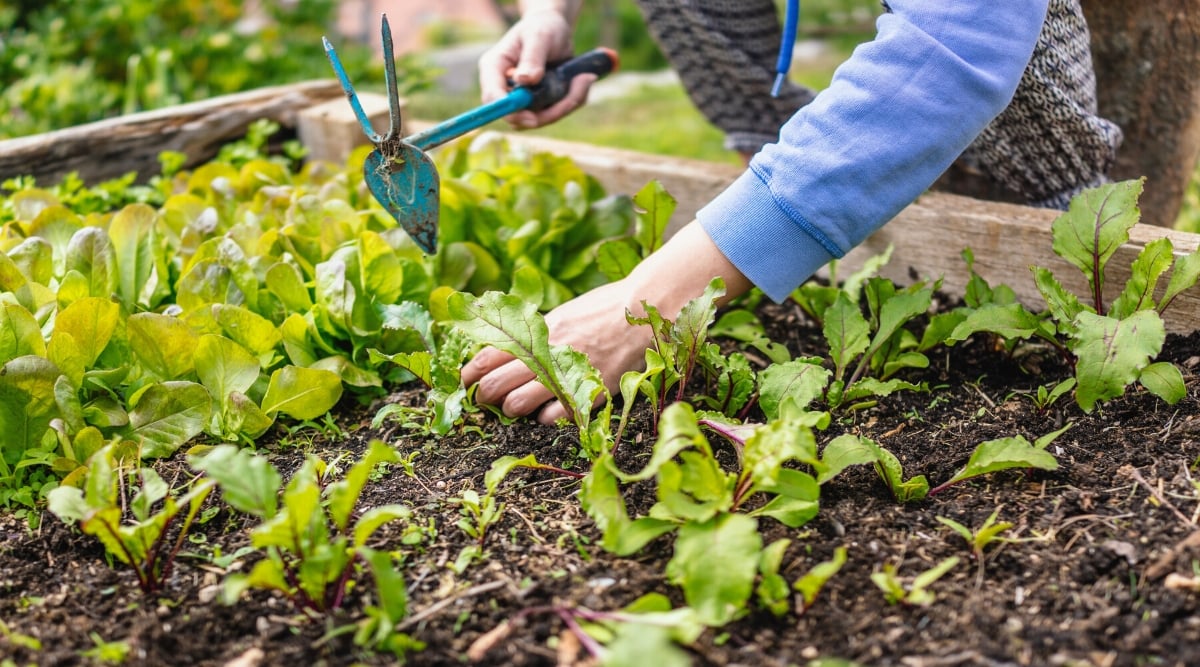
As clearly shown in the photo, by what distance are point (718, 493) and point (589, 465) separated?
1.07 feet

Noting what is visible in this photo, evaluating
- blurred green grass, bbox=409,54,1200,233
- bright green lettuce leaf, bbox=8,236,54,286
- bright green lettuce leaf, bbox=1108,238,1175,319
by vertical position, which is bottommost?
blurred green grass, bbox=409,54,1200,233

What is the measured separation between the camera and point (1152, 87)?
2.23m

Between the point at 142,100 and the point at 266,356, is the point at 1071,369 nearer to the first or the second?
the point at 266,356

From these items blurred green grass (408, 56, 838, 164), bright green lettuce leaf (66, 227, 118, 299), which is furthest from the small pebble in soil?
blurred green grass (408, 56, 838, 164)

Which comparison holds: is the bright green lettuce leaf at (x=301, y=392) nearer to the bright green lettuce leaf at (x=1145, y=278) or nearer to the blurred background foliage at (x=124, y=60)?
the bright green lettuce leaf at (x=1145, y=278)

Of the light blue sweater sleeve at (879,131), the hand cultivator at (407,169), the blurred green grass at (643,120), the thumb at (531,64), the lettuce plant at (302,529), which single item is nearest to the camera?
the lettuce plant at (302,529)

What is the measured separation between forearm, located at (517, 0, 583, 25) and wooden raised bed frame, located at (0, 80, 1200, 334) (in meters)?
0.34

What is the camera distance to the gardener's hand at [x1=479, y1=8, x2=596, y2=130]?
2.15m

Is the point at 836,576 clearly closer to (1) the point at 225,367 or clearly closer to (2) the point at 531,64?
(1) the point at 225,367

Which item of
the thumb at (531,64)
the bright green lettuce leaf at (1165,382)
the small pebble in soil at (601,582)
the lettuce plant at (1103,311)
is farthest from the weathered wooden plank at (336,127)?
the bright green lettuce leaf at (1165,382)

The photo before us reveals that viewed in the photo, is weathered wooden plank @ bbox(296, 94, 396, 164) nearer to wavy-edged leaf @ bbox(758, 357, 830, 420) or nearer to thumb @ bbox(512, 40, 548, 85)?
thumb @ bbox(512, 40, 548, 85)

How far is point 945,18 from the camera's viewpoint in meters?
1.37

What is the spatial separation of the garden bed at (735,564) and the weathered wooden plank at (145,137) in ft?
4.04

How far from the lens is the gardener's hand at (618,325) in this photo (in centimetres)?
155
